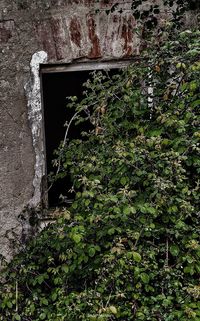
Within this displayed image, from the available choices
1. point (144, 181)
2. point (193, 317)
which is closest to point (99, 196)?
point (144, 181)

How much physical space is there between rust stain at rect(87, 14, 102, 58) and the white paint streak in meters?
0.40

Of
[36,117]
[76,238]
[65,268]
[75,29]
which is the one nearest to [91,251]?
[76,238]

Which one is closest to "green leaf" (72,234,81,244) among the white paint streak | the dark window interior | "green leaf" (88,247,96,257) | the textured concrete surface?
"green leaf" (88,247,96,257)

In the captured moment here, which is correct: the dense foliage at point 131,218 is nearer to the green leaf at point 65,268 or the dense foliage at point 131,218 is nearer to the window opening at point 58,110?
the green leaf at point 65,268

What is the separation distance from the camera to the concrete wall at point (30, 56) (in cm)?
484

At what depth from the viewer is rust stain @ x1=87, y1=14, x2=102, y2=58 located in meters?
4.89

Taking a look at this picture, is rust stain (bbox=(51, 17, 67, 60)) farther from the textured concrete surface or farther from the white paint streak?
the white paint streak

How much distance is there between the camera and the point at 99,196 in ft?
11.8

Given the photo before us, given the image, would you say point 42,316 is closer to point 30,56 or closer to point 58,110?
point 30,56

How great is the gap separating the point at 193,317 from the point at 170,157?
96cm

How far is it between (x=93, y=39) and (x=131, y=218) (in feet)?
6.25

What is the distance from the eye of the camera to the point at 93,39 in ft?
16.1

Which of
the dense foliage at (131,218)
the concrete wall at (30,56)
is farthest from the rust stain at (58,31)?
the dense foliage at (131,218)

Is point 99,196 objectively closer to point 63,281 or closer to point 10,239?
point 63,281
